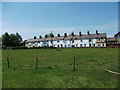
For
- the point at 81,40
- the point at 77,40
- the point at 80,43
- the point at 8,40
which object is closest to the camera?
the point at 81,40

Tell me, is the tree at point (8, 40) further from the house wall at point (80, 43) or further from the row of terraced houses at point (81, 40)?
the house wall at point (80, 43)

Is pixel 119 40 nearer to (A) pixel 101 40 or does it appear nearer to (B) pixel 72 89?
(A) pixel 101 40

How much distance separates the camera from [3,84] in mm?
7582

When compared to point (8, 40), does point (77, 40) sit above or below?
below

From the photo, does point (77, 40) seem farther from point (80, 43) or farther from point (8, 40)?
point (8, 40)

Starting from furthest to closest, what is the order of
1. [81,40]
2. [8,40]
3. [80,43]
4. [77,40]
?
[8,40] < [77,40] < [80,43] < [81,40]

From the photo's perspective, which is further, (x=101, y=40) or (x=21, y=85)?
(x=101, y=40)

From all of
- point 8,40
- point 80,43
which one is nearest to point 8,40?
point 8,40

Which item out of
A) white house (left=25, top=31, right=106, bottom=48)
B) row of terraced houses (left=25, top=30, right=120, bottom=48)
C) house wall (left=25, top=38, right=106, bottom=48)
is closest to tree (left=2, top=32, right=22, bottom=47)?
white house (left=25, top=31, right=106, bottom=48)

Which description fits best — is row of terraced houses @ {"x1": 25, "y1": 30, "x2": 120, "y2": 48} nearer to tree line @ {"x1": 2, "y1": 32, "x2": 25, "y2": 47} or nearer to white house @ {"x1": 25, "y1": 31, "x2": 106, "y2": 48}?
white house @ {"x1": 25, "y1": 31, "x2": 106, "y2": 48}

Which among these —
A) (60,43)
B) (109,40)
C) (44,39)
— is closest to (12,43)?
(44,39)

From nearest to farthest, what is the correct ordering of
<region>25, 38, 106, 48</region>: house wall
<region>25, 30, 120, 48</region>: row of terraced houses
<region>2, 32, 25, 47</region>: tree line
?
<region>25, 38, 106, 48</region>: house wall → <region>25, 30, 120, 48</region>: row of terraced houses → <region>2, 32, 25, 47</region>: tree line

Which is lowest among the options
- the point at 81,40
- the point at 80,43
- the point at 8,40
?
the point at 80,43

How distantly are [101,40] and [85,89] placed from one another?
6913cm
